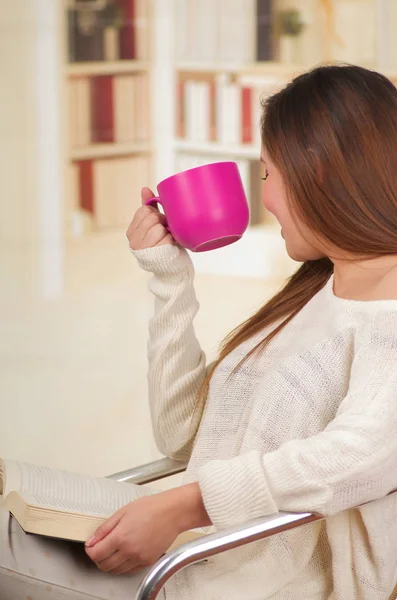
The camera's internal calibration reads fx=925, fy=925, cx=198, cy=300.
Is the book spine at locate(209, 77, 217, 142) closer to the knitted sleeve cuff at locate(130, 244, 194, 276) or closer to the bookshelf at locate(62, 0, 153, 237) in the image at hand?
the bookshelf at locate(62, 0, 153, 237)

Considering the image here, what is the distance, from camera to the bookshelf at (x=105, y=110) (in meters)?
4.59

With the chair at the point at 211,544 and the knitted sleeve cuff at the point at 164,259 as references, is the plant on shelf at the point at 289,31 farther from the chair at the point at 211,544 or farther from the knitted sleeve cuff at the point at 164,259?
the chair at the point at 211,544

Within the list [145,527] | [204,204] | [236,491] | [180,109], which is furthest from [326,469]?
[180,109]

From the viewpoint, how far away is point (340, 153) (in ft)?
3.75

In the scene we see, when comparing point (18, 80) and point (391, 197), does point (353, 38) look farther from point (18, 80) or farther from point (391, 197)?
point (391, 197)

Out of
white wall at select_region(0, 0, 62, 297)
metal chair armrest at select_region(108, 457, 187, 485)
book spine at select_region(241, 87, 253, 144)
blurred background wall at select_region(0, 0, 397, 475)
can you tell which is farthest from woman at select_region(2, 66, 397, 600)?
book spine at select_region(241, 87, 253, 144)

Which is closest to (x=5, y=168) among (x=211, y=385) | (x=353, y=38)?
(x=353, y=38)

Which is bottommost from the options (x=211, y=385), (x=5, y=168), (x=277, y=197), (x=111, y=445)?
(x=111, y=445)

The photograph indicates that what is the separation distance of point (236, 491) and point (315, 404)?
18cm

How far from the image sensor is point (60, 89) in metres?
4.54

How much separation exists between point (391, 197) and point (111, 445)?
1755mm

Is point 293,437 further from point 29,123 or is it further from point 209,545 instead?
point 29,123

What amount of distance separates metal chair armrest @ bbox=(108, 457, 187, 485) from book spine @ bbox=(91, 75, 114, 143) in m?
3.49

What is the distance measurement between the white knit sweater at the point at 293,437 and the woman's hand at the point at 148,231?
2cm
